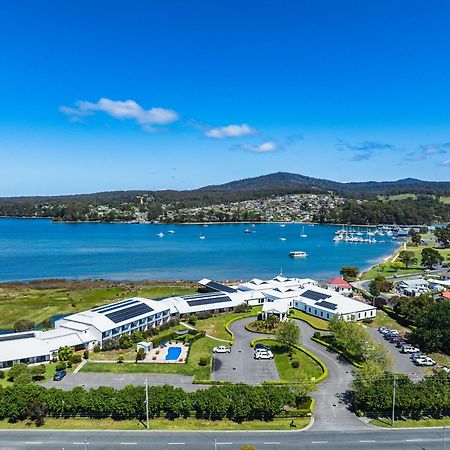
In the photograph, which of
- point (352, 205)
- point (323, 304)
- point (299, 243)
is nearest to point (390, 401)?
point (323, 304)

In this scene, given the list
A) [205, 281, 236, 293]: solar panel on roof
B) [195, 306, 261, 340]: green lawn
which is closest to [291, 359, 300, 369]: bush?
[195, 306, 261, 340]: green lawn

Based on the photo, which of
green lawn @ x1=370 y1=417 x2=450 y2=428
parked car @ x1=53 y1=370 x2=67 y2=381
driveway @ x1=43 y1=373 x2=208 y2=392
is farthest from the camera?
parked car @ x1=53 y1=370 x2=67 y2=381

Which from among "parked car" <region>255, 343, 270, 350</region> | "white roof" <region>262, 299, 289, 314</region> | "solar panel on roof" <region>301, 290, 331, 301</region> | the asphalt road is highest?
"solar panel on roof" <region>301, 290, 331, 301</region>

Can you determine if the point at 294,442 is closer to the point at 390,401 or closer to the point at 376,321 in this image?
the point at 390,401

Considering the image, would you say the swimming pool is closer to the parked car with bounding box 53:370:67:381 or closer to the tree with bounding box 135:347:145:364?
the tree with bounding box 135:347:145:364

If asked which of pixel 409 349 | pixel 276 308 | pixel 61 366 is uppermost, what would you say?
pixel 276 308

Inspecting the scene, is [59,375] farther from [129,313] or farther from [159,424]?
[129,313]

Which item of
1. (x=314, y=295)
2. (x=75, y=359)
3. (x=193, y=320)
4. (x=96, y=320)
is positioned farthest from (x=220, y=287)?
(x=75, y=359)
